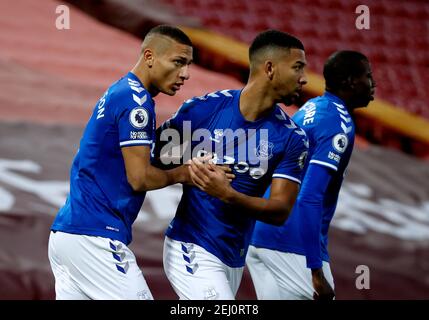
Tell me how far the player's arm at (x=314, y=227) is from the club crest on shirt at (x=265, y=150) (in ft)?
0.94

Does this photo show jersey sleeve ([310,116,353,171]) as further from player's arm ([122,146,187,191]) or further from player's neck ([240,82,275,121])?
player's arm ([122,146,187,191])

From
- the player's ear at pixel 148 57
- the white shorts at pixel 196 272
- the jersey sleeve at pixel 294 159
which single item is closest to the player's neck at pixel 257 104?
the jersey sleeve at pixel 294 159

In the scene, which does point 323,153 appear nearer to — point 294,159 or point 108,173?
point 294,159

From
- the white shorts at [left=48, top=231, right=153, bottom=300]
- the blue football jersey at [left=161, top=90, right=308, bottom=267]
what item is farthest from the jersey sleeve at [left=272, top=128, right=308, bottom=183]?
the white shorts at [left=48, top=231, right=153, bottom=300]

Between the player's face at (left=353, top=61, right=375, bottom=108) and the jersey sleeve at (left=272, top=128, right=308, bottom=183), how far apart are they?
22.6 inches

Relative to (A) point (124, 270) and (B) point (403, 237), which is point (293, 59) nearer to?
(A) point (124, 270)

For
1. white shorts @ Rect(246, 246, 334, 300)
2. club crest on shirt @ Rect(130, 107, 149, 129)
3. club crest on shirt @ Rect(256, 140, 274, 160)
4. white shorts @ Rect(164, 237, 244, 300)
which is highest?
club crest on shirt @ Rect(130, 107, 149, 129)

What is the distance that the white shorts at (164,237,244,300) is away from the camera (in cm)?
287

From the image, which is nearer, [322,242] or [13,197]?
[322,242]

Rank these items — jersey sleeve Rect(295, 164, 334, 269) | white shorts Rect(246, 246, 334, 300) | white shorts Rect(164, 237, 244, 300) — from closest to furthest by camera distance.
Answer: white shorts Rect(164, 237, 244, 300)
jersey sleeve Rect(295, 164, 334, 269)
white shorts Rect(246, 246, 334, 300)

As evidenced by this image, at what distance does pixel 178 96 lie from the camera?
679cm

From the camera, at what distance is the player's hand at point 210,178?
2.83m
